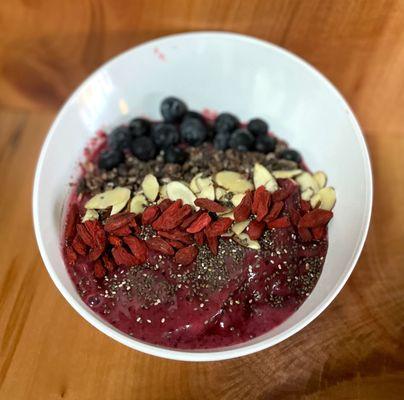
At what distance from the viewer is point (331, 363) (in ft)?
2.98

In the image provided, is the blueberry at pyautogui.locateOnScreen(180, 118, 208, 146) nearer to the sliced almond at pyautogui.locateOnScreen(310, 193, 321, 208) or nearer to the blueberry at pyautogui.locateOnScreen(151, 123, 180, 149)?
the blueberry at pyautogui.locateOnScreen(151, 123, 180, 149)

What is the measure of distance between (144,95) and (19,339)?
1.97ft

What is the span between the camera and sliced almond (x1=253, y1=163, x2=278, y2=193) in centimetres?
101

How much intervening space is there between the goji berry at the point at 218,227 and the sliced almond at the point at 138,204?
15cm

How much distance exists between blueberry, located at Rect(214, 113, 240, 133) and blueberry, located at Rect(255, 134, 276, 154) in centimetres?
7

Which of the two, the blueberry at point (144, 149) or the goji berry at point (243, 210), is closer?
the goji berry at point (243, 210)

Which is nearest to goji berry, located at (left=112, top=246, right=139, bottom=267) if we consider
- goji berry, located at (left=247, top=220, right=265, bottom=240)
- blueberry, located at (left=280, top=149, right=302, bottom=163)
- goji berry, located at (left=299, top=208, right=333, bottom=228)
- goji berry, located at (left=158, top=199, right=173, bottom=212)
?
goji berry, located at (left=158, top=199, right=173, bottom=212)

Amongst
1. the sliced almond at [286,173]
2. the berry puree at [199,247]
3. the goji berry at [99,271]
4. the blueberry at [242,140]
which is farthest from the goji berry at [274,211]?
the goji berry at [99,271]

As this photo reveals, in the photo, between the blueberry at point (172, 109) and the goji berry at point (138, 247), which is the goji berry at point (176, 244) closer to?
the goji berry at point (138, 247)

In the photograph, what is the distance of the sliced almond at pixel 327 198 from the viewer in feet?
3.37

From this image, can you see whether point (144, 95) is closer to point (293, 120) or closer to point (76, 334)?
point (293, 120)

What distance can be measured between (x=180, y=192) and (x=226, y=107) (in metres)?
0.32

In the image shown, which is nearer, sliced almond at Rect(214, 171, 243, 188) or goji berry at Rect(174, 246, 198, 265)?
goji berry at Rect(174, 246, 198, 265)

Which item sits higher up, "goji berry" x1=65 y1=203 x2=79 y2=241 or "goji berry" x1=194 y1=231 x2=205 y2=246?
"goji berry" x1=194 y1=231 x2=205 y2=246
